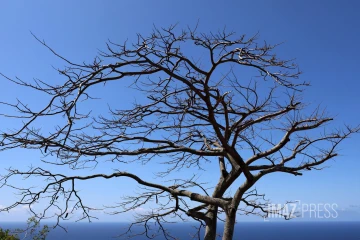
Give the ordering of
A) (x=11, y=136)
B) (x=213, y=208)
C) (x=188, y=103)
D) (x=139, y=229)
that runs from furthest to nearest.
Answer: (x=139, y=229), (x=213, y=208), (x=188, y=103), (x=11, y=136)

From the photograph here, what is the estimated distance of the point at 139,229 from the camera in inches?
257

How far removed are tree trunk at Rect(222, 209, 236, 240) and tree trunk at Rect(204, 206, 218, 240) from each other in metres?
0.56

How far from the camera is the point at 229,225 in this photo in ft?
15.5

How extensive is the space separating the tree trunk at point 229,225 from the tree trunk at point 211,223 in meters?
0.56

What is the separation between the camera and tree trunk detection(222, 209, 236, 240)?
15.4ft

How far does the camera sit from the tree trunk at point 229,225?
4.70m

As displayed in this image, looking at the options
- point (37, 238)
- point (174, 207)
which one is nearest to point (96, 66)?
point (174, 207)

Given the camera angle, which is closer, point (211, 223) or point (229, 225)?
point (229, 225)

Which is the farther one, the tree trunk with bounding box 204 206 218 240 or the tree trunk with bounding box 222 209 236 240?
the tree trunk with bounding box 204 206 218 240

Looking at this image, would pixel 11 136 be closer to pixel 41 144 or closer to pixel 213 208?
pixel 41 144

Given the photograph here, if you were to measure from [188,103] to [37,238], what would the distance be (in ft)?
26.9

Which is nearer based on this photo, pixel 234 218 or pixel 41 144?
pixel 41 144

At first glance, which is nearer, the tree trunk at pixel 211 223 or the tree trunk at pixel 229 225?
the tree trunk at pixel 229 225

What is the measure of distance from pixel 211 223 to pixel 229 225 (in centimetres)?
67
